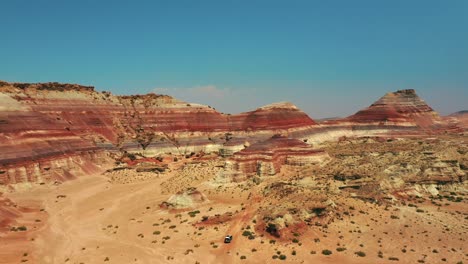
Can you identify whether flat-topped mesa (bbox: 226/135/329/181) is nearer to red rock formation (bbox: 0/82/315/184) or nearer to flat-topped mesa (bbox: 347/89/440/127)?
red rock formation (bbox: 0/82/315/184)

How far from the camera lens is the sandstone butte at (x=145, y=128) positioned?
60.6 metres

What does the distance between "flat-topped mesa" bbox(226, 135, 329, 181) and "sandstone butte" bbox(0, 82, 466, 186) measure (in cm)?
17

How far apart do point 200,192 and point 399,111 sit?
80872mm

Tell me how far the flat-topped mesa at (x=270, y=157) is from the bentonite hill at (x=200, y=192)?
0.63ft

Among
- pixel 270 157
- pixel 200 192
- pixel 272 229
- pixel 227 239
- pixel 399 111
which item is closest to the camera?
pixel 227 239

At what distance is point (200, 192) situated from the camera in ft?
159

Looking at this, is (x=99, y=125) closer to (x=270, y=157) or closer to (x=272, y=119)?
(x=272, y=119)

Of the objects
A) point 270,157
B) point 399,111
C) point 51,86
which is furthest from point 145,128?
point 399,111

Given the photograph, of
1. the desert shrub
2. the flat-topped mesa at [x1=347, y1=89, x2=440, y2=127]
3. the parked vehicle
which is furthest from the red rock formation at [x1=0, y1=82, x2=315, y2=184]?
the desert shrub

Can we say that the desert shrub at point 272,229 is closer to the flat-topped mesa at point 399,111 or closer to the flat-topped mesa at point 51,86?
the flat-topped mesa at point 51,86

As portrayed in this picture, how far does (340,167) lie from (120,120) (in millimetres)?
59585

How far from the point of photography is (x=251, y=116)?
100 m

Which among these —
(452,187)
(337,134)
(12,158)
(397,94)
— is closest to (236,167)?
(452,187)

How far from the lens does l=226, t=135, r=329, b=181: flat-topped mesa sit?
175 ft
